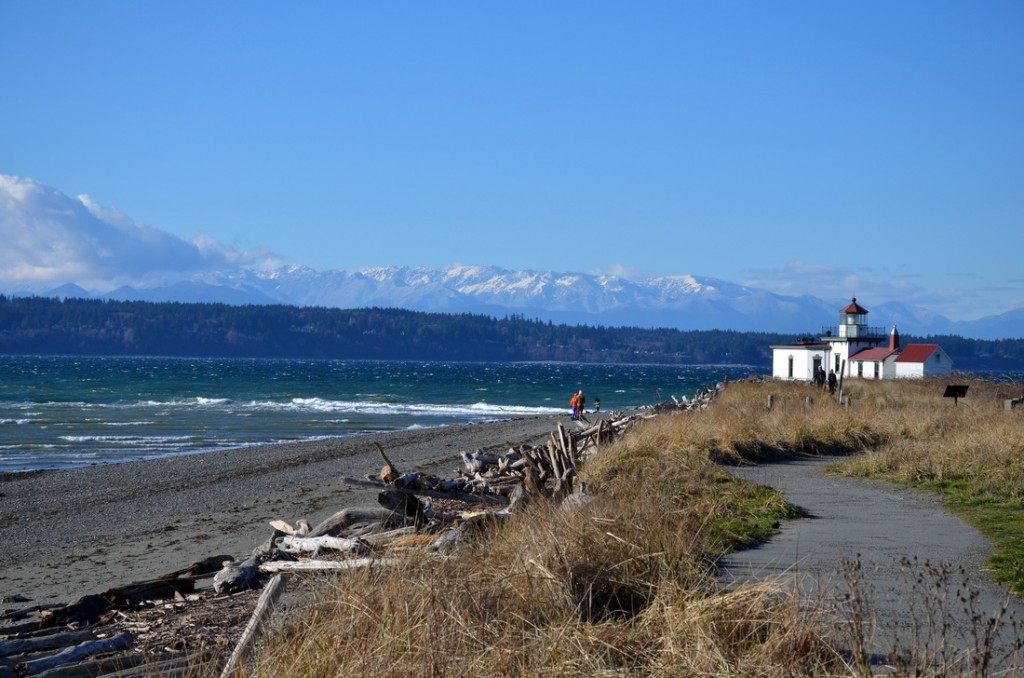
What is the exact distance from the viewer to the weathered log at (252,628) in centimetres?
550

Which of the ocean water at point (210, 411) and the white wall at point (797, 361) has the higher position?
the white wall at point (797, 361)

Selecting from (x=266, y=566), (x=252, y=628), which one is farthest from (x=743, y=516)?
(x=252, y=628)

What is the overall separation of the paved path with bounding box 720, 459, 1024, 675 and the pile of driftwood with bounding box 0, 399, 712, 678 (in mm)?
2273

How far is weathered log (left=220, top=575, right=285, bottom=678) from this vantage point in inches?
216

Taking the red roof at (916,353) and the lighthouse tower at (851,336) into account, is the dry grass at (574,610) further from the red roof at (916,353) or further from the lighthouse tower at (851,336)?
the lighthouse tower at (851,336)

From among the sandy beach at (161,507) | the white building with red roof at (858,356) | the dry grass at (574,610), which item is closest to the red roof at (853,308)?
the white building with red roof at (858,356)

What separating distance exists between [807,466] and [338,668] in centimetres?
1320

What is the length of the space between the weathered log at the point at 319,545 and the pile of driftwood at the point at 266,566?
1 cm

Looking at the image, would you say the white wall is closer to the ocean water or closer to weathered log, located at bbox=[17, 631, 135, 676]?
the ocean water

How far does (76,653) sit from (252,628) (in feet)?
3.96

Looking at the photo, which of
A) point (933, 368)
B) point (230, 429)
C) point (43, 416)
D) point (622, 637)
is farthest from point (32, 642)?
point (933, 368)

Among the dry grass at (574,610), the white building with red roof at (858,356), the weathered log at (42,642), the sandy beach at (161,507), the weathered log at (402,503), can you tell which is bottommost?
the sandy beach at (161,507)

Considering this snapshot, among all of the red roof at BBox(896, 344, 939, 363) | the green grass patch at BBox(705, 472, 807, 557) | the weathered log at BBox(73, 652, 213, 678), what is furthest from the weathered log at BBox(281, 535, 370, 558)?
the red roof at BBox(896, 344, 939, 363)

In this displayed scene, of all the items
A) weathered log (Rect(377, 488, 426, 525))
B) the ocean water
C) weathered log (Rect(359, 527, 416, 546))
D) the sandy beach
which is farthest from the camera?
the ocean water
